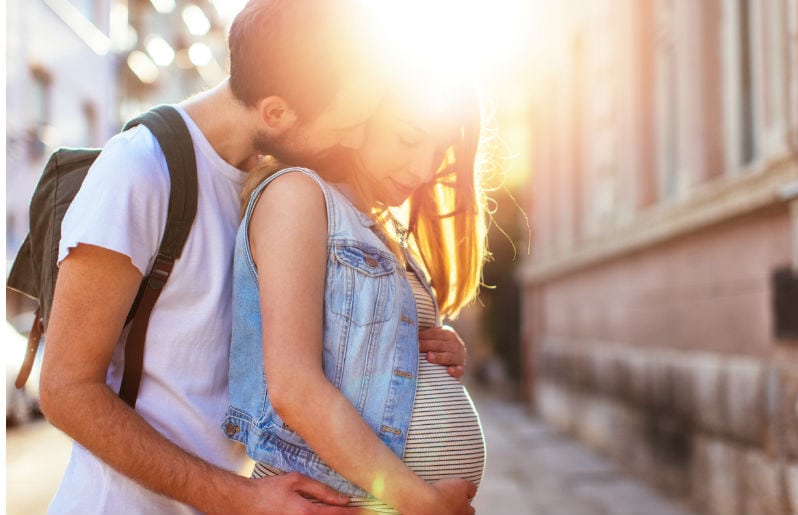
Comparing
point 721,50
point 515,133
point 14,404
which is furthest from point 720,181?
→ point 515,133

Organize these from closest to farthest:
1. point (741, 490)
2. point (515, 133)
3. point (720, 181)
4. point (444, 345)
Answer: point (444, 345), point (741, 490), point (720, 181), point (515, 133)

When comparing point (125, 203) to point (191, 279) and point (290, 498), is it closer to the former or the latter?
point (191, 279)

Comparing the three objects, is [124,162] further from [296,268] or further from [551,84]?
[551,84]

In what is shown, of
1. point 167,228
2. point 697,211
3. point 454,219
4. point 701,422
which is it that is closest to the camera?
point 167,228

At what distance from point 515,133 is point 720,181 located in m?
11.7

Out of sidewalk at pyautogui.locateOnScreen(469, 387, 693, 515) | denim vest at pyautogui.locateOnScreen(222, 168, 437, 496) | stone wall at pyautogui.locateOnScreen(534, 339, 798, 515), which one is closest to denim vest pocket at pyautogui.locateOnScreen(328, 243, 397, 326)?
denim vest at pyautogui.locateOnScreen(222, 168, 437, 496)

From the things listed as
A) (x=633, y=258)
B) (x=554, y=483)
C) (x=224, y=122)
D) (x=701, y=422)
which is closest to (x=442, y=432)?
(x=224, y=122)

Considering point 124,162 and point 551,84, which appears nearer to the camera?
point 124,162

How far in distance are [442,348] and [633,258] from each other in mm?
6990

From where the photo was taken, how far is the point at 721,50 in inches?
265

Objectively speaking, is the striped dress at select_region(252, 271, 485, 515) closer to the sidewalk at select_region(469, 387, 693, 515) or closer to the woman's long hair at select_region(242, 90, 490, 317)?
the woman's long hair at select_region(242, 90, 490, 317)

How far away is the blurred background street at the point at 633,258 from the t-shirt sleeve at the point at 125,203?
484 millimetres

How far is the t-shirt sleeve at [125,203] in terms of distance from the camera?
165 cm

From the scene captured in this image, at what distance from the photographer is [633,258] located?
8.76 metres
